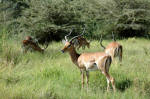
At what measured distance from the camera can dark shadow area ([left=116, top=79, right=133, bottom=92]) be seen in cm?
488

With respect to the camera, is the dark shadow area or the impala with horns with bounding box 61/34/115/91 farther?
the dark shadow area

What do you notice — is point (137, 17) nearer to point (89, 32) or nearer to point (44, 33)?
point (89, 32)

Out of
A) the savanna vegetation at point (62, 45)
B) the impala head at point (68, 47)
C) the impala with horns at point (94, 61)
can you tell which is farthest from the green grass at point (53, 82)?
the impala head at point (68, 47)

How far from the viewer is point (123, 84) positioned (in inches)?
198

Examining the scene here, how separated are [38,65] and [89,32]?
8698mm

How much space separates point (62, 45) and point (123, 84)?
7099mm

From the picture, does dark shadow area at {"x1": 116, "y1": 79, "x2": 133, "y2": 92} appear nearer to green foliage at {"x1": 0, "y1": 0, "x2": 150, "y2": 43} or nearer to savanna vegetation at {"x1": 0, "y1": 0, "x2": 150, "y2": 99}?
savanna vegetation at {"x1": 0, "y1": 0, "x2": 150, "y2": 99}

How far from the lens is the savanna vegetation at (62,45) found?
14.3 ft

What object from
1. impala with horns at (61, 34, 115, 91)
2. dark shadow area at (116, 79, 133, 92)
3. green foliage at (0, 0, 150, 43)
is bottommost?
green foliage at (0, 0, 150, 43)

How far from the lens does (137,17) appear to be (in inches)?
697

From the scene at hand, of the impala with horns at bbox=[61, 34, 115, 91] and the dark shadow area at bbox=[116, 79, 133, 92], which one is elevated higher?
the impala with horns at bbox=[61, 34, 115, 91]

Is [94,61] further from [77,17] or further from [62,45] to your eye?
[77,17]

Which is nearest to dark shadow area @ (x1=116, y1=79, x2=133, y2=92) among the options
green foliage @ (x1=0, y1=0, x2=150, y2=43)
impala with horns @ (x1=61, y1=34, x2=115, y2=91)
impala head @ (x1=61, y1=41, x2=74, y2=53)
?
impala with horns @ (x1=61, y1=34, x2=115, y2=91)

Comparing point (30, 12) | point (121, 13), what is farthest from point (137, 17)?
point (30, 12)
